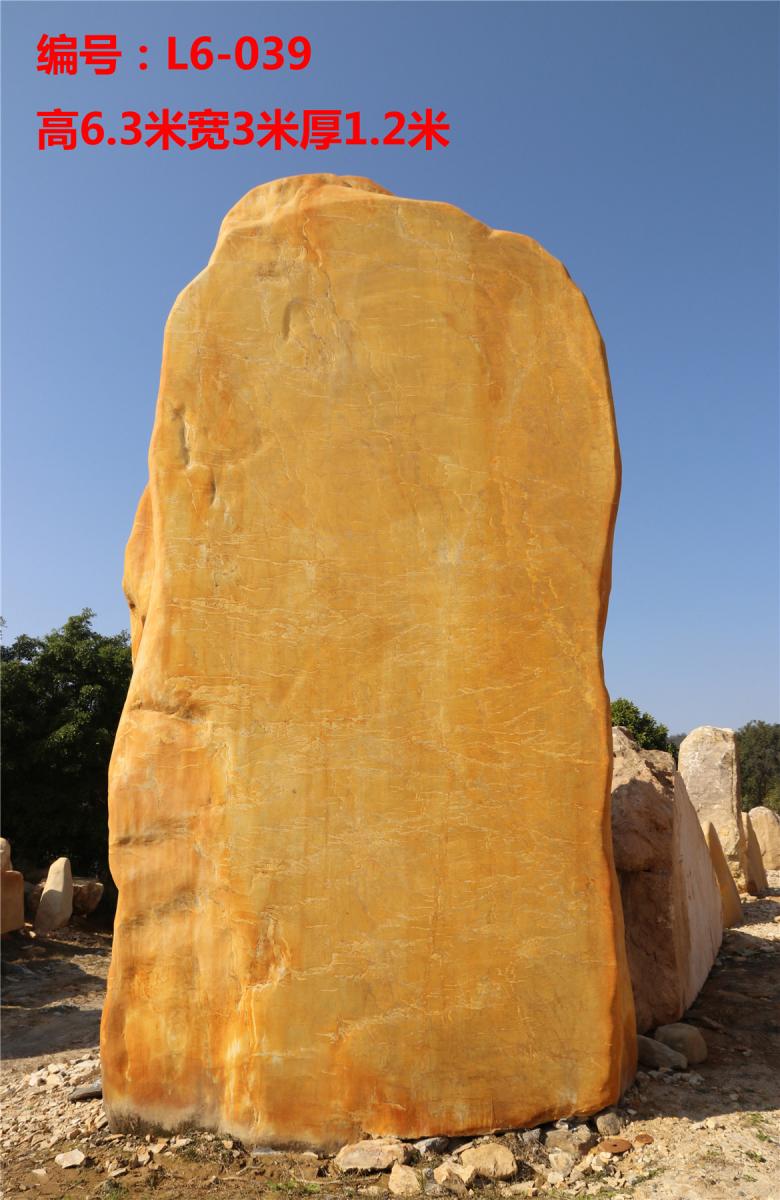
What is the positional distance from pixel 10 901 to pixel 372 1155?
18.6 feet

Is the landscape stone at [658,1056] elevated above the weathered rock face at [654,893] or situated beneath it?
situated beneath

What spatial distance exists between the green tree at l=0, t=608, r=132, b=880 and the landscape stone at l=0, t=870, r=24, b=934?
383 cm

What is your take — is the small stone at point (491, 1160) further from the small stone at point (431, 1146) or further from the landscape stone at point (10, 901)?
the landscape stone at point (10, 901)

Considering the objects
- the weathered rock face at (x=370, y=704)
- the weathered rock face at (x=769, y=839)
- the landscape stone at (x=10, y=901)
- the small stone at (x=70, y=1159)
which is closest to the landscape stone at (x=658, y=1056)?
the weathered rock face at (x=370, y=704)

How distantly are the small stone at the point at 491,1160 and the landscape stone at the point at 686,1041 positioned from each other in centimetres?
127

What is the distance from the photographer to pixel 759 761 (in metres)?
26.9

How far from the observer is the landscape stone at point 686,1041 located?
3969 millimetres

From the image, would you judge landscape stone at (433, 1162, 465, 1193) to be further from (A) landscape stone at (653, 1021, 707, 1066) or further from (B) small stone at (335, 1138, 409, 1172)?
(A) landscape stone at (653, 1021, 707, 1066)

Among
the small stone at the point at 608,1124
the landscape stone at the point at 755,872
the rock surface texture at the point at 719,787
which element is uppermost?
the rock surface texture at the point at 719,787

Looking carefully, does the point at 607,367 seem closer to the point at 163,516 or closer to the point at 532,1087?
the point at 163,516

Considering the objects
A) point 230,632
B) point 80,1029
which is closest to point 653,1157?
point 230,632

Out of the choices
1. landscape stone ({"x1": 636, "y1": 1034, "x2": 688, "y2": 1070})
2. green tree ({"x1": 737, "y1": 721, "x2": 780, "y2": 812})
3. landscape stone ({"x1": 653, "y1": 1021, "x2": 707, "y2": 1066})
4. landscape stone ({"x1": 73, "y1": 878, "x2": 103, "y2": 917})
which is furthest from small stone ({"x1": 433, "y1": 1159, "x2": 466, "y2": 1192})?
green tree ({"x1": 737, "y1": 721, "x2": 780, "y2": 812})

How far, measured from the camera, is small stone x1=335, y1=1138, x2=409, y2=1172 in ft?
9.87

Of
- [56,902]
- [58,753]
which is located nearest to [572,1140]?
[56,902]
